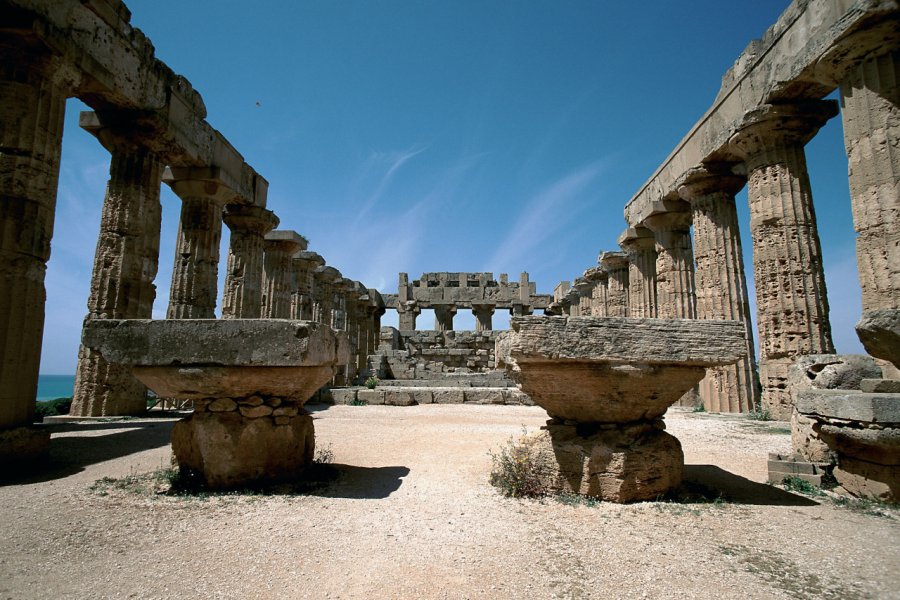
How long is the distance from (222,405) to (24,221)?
362 centimetres

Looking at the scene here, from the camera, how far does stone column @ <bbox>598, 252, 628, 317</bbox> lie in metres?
17.1

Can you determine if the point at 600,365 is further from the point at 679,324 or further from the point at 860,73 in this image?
the point at 860,73

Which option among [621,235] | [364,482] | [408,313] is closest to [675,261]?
[621,235]

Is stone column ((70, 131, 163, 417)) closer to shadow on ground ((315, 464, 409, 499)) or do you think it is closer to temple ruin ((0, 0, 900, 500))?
temple ruin ((0, 0, 900, 500))

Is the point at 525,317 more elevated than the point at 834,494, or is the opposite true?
the point at 525,317

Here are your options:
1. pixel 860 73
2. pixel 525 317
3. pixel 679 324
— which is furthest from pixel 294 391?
pixel 860 73

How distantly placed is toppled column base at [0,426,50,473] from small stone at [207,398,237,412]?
8.59 ft

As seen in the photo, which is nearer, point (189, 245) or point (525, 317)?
point (525, 317)

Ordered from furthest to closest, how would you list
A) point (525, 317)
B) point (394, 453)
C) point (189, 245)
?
1. point (189, 245)
2. point (394, 453)
3. point (525, 317)

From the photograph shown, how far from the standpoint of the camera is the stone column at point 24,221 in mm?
5023

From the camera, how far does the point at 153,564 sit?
8.34ft

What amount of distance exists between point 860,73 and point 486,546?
8.63 metres

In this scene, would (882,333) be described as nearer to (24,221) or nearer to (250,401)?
(250,401)

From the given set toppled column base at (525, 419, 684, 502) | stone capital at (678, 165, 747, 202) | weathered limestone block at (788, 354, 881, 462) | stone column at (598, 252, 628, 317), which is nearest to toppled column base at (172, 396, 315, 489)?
toppled column base at (525, 419, 684, 502)
